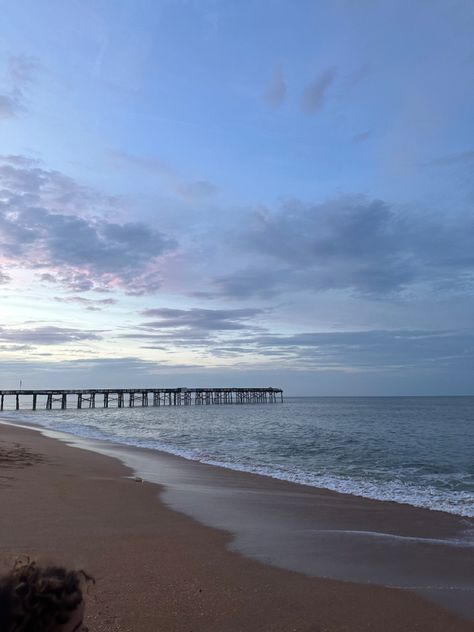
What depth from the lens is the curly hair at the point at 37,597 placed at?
4.99 ft

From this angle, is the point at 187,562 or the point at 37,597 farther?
the point at 187,562

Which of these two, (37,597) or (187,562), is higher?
(37,597)

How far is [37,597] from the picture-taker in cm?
158

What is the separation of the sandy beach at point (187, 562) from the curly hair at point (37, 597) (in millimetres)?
101

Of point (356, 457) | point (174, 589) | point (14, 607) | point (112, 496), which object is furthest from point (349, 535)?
point (356, 457)

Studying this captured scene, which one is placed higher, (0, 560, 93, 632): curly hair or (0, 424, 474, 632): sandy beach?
(0, 560, 93, 632): curly hair

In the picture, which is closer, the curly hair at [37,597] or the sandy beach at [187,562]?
the curly hair at [37,597]

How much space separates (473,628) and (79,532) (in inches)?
180

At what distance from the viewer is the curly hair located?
1521mm

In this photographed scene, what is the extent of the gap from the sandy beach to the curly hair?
101 mm

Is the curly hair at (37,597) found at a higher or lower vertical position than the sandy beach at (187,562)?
higher

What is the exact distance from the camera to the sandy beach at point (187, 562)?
4.10 m

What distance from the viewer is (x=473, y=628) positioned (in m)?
4.14

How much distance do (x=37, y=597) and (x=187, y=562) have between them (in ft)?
14.0
